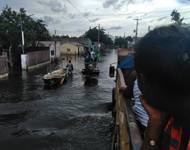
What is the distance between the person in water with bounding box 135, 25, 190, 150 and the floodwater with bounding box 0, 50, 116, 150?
389 inches

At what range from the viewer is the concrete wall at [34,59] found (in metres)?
40.8

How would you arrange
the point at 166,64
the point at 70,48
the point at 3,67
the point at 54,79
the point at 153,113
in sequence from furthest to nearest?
the point at 70,48
the point at 3,67
the point at 54,79
the point at 153,113
the point at 166,64

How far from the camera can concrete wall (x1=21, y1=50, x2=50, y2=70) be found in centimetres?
4080

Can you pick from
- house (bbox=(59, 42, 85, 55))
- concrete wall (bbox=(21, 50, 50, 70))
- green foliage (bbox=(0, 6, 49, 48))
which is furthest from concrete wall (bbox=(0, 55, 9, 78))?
house (bbox=(59, 42, 85, 55))

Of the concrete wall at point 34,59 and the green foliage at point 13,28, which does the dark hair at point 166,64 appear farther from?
the green foliage at point 13,28

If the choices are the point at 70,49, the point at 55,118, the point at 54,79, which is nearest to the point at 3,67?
the point at 54,79

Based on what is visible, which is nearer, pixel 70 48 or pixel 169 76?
pixel 169 76

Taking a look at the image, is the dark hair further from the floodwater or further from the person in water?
the floodwater

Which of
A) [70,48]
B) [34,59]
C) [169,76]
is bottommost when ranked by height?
[70,48]

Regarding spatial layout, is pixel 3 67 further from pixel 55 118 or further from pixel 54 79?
pixel 55 118

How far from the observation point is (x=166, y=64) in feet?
4.43

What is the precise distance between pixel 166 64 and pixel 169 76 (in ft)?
0.17

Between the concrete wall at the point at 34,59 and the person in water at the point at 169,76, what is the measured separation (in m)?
39.4

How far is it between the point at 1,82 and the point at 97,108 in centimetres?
1394
